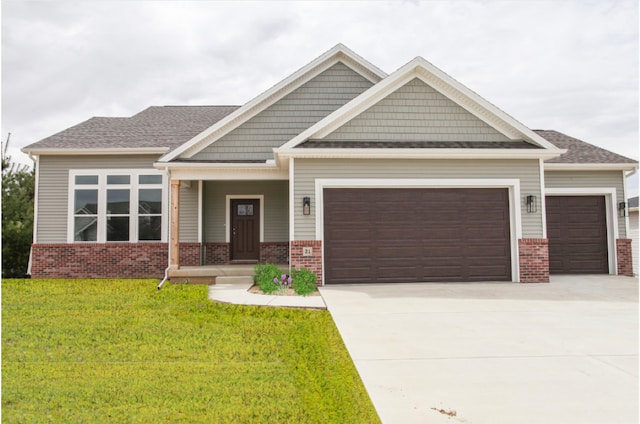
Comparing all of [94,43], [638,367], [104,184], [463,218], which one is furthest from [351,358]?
[94,43]

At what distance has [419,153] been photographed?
10461mm

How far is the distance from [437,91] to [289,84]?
4.56 meters

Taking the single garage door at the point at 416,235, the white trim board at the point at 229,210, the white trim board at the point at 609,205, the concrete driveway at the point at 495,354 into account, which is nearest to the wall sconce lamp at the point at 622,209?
the white trim board at the point at 609,205

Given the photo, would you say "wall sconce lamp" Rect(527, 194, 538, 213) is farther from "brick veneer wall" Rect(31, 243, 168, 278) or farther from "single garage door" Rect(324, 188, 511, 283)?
"brick veneer wall" Rect(31, 243, 168, 278)

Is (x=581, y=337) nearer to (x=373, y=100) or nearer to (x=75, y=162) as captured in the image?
(x=373, y=100)

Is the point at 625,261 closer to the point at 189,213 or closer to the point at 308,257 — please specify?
the point at 308,257

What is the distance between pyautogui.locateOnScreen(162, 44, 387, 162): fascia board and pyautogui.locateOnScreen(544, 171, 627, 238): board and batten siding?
598 centimetres

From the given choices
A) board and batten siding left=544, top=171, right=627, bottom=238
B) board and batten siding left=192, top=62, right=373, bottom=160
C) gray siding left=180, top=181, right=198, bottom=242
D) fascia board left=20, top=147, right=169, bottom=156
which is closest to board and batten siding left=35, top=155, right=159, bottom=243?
fascia board left=20, top=147, right=169, bottom=156

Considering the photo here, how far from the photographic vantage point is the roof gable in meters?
10.7

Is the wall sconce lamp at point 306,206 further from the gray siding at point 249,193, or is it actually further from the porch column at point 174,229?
the porch column at point 174,229

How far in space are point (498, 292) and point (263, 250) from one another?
7.25 m

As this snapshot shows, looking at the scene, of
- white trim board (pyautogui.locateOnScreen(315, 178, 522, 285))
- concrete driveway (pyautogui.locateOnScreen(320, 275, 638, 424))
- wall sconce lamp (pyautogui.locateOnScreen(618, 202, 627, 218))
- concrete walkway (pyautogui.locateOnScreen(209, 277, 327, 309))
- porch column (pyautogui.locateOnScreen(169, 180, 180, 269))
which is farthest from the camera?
wall sconce lamp (pyautogui.locateOnScreen(618, 202, 627, 218))

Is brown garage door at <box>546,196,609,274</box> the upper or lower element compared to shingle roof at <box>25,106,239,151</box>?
lower

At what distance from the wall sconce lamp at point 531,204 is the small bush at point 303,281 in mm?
5740
